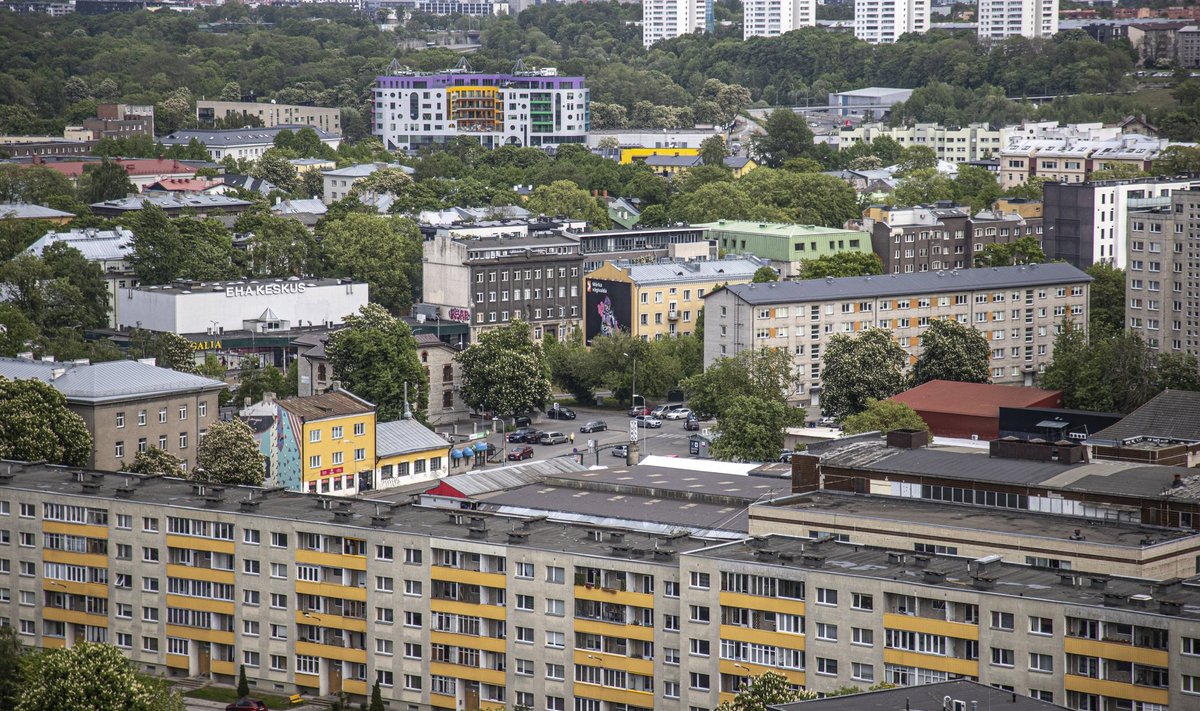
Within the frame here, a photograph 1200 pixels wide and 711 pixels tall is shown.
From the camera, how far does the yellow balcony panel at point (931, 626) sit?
138ft

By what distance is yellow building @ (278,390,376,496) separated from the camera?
71500 mm

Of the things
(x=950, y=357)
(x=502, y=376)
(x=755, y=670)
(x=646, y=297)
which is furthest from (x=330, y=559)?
(x=646, y=297)

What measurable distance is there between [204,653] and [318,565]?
14.0 feet

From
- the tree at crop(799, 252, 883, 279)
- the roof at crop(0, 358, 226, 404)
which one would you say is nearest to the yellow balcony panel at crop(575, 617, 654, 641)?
the roof at crop(0, 358, 226, 404)

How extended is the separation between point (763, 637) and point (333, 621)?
11.2 metres

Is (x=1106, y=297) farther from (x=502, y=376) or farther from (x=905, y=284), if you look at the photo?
(x=502, y=376)

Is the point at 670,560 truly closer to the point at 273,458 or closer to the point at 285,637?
the point at 285,637

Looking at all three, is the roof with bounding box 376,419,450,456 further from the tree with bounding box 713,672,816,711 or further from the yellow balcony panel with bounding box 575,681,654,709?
the tree with bounding box 713,672,816,711

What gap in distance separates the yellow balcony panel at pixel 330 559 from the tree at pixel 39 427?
1554 cm

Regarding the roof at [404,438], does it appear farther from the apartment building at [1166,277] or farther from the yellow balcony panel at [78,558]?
the apartment building at [1166,277]

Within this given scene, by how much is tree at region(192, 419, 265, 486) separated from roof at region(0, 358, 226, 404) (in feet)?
9.12

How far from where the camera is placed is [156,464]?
65062mm

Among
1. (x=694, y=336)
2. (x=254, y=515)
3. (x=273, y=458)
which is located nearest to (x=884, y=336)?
(x=694, y=336)

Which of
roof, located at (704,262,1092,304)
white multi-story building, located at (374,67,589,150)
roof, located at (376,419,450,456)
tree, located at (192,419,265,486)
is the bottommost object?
roof, located at (376,419,450,456)
